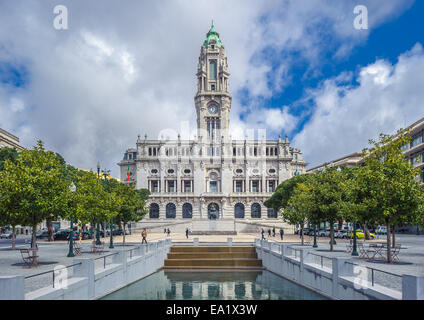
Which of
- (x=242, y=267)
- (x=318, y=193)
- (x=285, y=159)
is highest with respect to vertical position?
(x=285, y=159)

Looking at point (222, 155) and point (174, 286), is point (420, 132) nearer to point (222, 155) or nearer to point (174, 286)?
point (222, 155)

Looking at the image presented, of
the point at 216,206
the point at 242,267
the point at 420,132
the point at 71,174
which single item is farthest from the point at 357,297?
the point at 216,206

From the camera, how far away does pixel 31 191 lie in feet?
74.2

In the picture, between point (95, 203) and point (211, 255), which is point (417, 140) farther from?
Answer: point (95, 203)

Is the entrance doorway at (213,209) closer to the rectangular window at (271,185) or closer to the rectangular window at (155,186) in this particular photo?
the rectangular window at (155,186)

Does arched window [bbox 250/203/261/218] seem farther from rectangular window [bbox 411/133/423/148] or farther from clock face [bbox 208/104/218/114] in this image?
rectangular window [bbox 411/133/423/148]

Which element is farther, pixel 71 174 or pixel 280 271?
pixel 71 174

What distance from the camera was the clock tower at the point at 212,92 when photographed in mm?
100938

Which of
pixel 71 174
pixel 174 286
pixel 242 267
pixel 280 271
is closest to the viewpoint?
pixel 174 286

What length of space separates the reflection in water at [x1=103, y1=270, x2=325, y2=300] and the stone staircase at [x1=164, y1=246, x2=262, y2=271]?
228 centimetres

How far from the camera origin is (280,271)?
27.8m

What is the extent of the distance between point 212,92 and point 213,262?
74.4 metres

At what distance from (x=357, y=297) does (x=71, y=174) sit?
158 feet

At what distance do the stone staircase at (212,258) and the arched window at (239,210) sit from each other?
187ft
